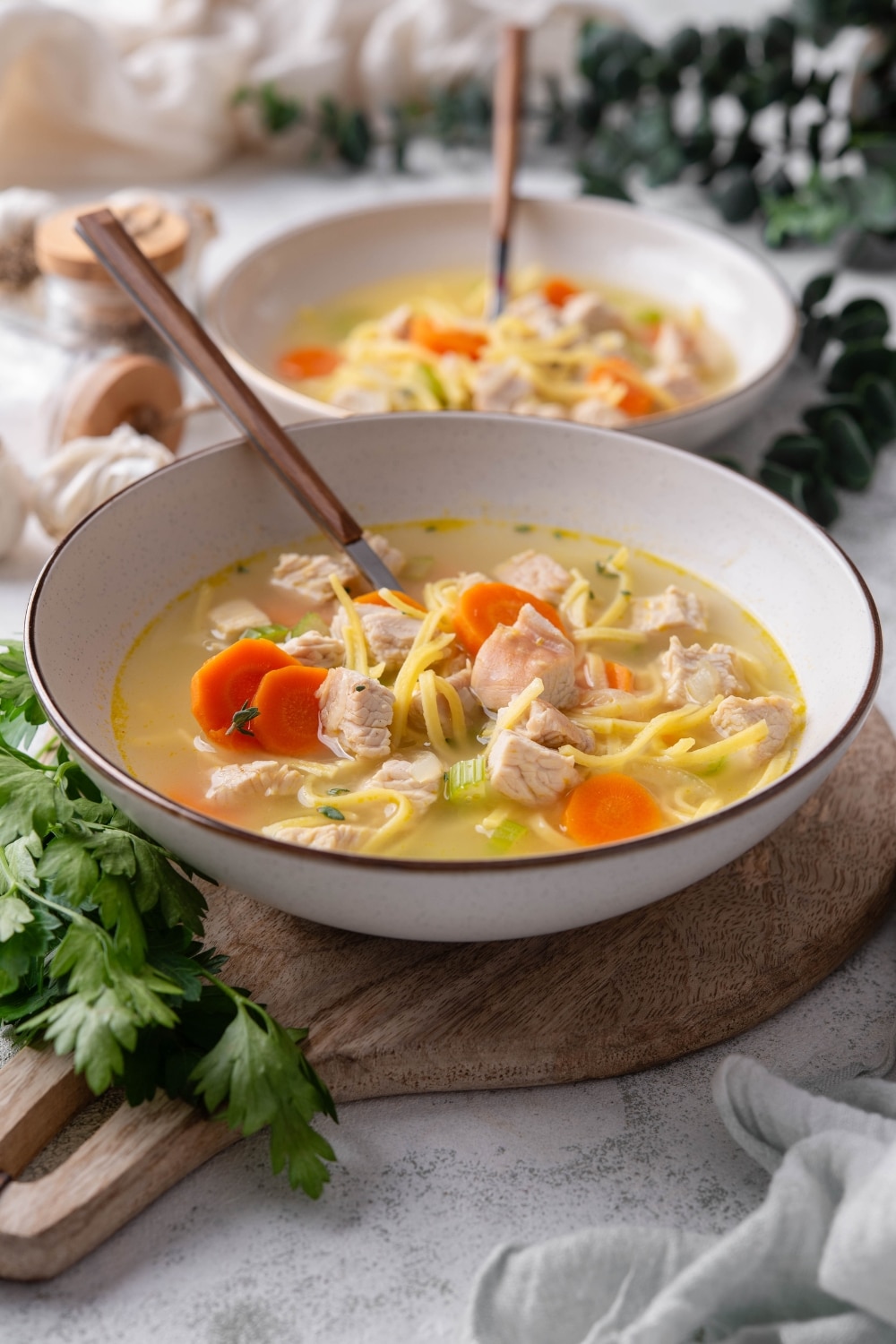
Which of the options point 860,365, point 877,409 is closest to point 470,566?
point 877,409

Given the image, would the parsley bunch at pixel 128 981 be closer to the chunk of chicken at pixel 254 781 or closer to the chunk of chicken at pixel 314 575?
the chunk of chicken at pixel 254 781

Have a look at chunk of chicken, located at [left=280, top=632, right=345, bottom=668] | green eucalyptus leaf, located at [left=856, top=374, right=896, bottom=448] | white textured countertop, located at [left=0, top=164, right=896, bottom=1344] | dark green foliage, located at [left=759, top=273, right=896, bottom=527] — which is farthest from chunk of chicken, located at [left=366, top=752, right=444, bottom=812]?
green eucalyptus leaf, located at [left=856, top=374, right=896, bottom=448]

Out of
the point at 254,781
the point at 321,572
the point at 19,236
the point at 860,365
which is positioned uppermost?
the point at 19,236

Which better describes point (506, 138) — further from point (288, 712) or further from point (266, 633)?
point (288, 712)

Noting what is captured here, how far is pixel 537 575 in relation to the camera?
134 inches

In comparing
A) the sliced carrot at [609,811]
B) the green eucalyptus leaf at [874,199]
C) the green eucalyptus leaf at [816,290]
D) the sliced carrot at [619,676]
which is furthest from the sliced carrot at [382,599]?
the green eucalyptus leaf at [874,199]

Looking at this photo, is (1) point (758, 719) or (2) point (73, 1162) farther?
(1) point (758, 719)

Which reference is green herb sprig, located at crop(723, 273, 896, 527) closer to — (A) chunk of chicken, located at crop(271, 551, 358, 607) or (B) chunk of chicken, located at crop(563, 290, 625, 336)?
(B) chunk of chicken, located at crop(563, 290, 625, 336)

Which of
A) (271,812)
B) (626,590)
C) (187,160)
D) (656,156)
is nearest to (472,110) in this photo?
(656,156)

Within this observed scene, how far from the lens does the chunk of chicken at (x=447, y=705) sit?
116 inches

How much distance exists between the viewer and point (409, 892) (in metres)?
2.25

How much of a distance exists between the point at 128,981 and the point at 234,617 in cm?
119

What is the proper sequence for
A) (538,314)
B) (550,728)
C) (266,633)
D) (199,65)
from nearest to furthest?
(550,728) → (266,633) → (538,314) → (199,65)

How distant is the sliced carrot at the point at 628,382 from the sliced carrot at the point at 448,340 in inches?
18.6
